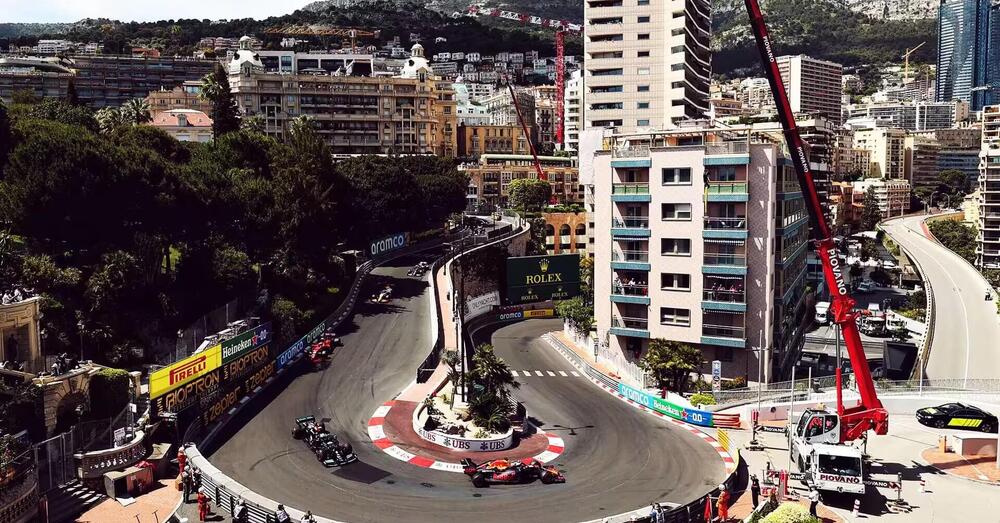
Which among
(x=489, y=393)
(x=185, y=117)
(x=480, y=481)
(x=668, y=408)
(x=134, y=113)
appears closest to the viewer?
(x=480, y=481)

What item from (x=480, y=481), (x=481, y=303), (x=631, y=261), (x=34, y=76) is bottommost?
(x=480, y=481)

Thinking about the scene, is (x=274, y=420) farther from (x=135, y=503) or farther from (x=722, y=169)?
(x=722, y=169)

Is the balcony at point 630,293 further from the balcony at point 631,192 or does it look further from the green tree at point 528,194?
the green tree at point 528,194

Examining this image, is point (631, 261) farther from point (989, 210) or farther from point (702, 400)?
point (989, 210)

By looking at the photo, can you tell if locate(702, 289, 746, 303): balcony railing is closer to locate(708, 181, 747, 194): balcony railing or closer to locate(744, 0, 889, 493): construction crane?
locate(708, 181, 747, 194): balcony railing

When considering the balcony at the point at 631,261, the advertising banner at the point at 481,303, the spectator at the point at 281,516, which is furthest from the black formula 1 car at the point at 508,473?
the advertising banner at the point at 481,303

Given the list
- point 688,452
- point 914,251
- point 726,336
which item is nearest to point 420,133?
point 914,251

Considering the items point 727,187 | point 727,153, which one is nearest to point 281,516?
point 727,187

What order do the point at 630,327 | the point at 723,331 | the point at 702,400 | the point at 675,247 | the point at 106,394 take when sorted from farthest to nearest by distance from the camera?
the point at 630,327
the point at 675,247
the point at 723,331
the point at 702,400
the point at 106,394
